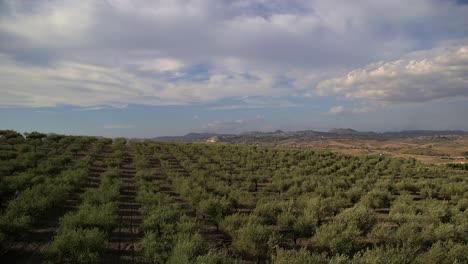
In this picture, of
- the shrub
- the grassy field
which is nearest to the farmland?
the shrub

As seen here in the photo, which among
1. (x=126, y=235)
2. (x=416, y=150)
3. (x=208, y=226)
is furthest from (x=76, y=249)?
(x=416, y=150)

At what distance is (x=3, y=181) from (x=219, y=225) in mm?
11002

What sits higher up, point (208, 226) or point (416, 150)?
point (208, 226)

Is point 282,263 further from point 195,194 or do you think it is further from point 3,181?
point 3,181

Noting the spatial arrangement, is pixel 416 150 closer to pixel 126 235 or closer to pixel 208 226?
pixel 208 226

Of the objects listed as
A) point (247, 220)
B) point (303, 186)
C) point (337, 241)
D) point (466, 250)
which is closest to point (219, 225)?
point (247, 220)

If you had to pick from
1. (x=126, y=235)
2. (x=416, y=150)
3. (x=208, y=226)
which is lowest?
(x=416, y=150)

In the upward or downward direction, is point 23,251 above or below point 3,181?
below

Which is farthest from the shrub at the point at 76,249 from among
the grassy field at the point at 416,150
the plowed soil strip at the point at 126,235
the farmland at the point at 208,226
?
the grassy field at the point at 416,150

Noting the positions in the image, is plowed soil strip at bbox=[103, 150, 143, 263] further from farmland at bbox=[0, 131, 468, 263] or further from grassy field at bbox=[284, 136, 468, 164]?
grassy field at bbox=[284, 136, 468, 164]

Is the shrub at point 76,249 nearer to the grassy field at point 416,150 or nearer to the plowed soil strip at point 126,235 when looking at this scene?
the plowed soil strip at point 126,235

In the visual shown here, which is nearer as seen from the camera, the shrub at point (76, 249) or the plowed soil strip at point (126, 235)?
the shrub at point (76, 249)

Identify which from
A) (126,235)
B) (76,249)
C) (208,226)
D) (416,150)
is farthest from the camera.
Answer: (416,150)

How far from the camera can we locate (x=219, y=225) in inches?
478
